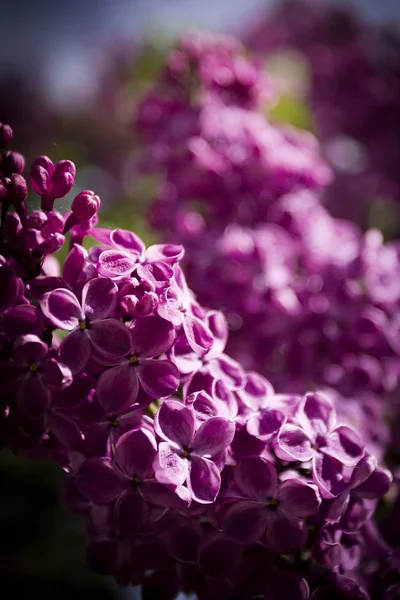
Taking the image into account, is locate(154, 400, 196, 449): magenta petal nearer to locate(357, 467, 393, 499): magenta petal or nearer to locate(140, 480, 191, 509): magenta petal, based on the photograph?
locate(140, 480, 191, 509): magenta petal

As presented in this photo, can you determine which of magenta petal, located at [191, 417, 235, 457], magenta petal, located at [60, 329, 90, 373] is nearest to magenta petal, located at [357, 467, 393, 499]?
magenta petal, located at [191, 417, 235, 457]

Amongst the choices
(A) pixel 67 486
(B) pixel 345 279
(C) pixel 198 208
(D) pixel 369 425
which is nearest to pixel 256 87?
(C) pixel 198 208

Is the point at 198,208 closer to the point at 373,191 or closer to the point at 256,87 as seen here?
the point at 256,87

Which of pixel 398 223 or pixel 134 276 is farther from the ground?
pixel 134 276

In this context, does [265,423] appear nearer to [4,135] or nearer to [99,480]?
[99,480]

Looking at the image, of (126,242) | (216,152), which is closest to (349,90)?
(216,152)

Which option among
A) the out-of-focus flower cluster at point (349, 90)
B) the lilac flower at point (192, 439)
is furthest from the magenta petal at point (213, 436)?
the out-of-focus flower cluster at point (349, 90)
